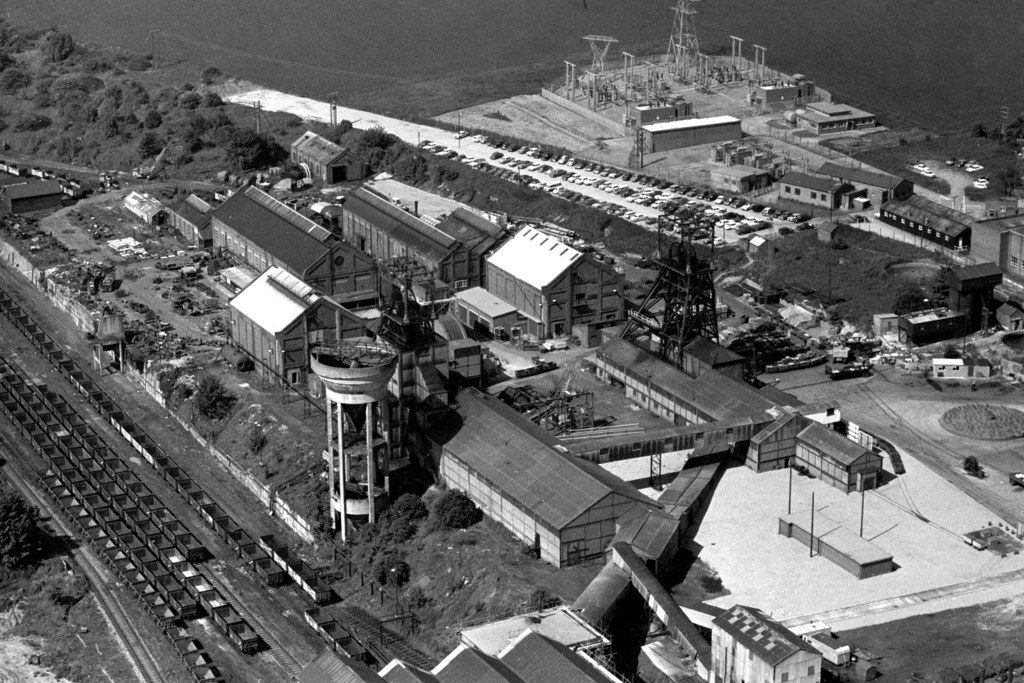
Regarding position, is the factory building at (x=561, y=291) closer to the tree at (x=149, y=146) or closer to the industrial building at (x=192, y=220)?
the industrial building at (x=192, y=220)

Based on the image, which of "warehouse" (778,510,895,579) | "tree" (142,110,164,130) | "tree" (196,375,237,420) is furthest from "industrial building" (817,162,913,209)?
"tree" (142,110,164,130)

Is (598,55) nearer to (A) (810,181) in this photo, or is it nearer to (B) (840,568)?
(A) (810,181)

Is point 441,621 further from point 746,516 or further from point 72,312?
point 72,312

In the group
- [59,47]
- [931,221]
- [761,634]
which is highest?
[761,634]

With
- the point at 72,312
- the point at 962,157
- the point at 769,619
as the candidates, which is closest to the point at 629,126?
the point at 962,157

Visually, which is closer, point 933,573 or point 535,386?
point 933,573

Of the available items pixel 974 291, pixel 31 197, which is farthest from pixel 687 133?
pixel 31 197
